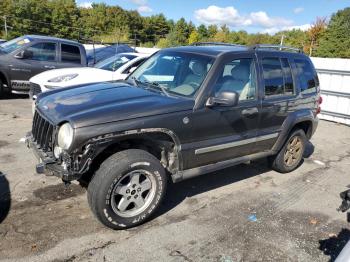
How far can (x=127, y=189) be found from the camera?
3814 mm

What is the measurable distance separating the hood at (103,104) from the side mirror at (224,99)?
24cm

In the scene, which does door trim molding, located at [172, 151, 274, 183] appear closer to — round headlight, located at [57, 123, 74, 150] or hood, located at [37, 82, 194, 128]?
hood, located at [37, 82, 194, 128]

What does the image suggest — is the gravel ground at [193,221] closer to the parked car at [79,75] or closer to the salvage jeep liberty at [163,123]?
the salvage jeep liberty at [163,123]

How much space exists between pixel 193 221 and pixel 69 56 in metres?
7.92

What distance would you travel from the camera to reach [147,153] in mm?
3867

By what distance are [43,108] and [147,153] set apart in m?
1.30

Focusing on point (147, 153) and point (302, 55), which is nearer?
point (147, 153)

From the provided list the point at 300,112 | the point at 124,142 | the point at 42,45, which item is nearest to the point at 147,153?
the point at 124,142

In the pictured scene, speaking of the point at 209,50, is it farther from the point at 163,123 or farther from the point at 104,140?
the point at 104,140

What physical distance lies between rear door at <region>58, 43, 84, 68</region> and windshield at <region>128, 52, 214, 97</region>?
5932mm

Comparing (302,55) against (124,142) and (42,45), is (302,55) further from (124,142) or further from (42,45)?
(42,45)

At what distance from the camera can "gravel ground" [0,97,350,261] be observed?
3562 millimetres

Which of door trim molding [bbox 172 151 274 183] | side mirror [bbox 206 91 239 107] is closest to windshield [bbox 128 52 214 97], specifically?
side mirror [bbox 206 91 239 107]

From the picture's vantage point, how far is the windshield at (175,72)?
14.4 feet
